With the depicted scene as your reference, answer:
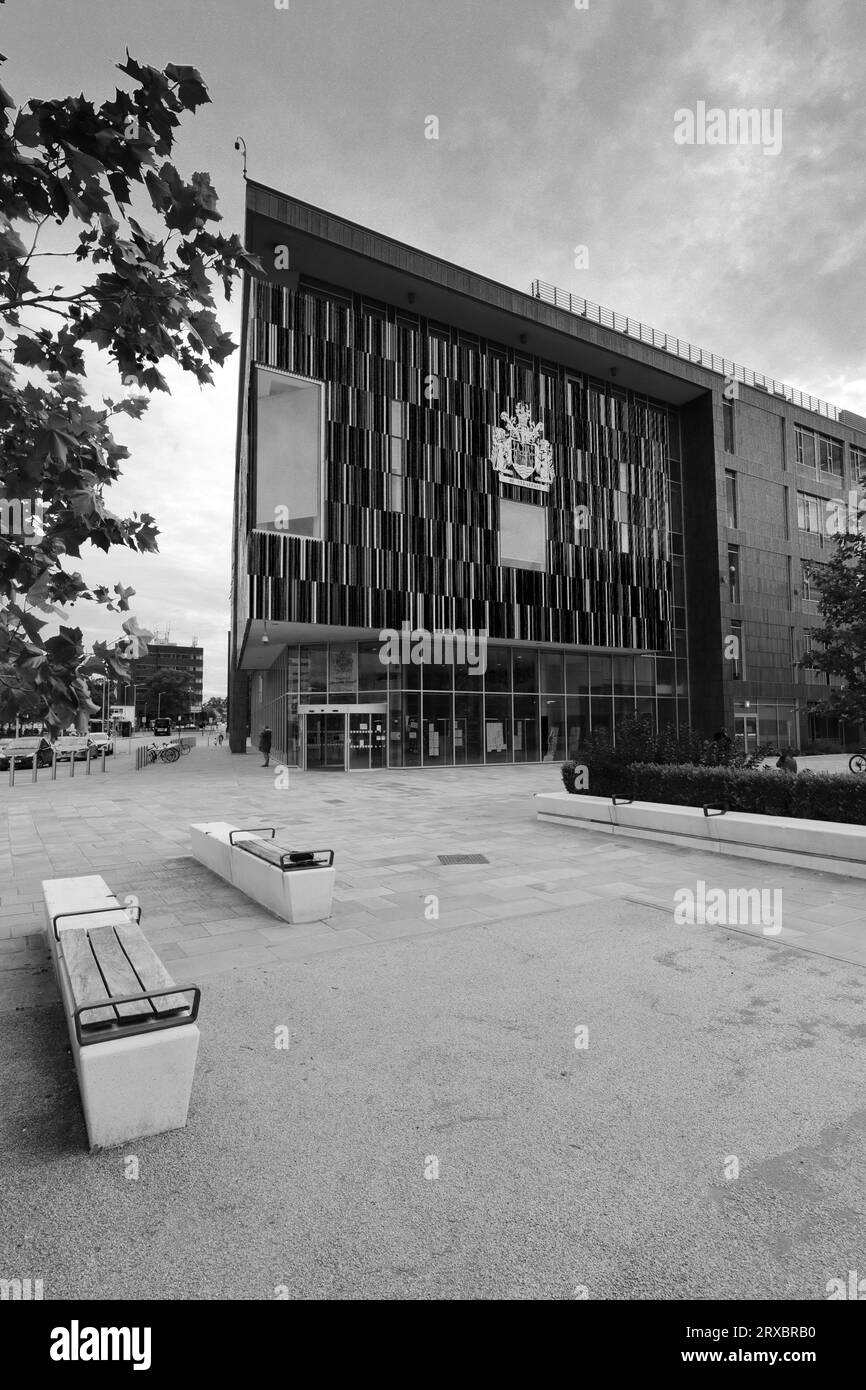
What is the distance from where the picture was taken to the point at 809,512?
1832 inches

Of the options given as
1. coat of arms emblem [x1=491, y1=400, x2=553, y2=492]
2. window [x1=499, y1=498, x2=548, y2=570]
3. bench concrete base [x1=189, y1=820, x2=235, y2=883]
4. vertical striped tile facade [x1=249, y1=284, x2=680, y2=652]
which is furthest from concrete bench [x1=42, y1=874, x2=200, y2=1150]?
coat of arms emblem [x1=491, y1=400, x2=553, y2=492]

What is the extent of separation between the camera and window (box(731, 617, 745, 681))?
40.6 m

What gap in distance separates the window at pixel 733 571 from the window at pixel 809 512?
683cm

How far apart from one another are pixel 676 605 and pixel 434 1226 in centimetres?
4169

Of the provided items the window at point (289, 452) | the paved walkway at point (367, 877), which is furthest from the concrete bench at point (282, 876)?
the window at point (289, 452)

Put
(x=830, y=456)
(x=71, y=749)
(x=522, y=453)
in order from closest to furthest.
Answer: (x=522, y=453) → (x=71, y=749) → (x=830, y=456)

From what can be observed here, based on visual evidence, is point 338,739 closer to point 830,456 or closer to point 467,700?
point 467,700

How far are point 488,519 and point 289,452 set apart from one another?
29.5 feet

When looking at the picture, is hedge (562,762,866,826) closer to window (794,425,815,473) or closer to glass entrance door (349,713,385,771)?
glass entrance door (349,713,385,771)

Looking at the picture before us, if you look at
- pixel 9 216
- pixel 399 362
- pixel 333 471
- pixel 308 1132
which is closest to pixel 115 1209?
pixel 308 1132

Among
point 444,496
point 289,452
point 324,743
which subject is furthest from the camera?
point 444,496

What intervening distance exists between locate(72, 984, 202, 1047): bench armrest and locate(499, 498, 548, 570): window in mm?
30180

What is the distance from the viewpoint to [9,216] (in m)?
2.62

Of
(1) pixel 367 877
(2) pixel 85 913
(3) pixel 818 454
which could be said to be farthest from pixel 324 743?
(3) pixel 818 454
